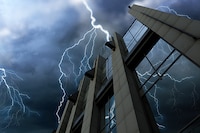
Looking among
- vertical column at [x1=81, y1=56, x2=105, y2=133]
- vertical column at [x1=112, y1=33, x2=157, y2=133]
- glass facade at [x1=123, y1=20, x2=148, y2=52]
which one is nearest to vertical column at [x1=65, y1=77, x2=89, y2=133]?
vertical column at [x1=81, y1=56, x2=105, y2=133]

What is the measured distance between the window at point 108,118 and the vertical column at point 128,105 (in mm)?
1576

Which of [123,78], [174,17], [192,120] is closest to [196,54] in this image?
[192,120]

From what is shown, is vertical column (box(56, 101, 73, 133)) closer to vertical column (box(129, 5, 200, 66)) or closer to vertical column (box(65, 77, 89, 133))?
vertical column (box(65, 77, 89, 133))

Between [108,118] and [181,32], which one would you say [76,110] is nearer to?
[108,118]

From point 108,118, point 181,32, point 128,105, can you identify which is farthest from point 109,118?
point 181,32

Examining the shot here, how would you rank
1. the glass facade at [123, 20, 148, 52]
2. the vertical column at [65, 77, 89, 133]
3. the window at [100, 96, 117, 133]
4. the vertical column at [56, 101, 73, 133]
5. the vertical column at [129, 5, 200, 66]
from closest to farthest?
the vertical column at [129, 5, 200, 66] → the window at [100, 96, 117, 133] → the glass facade at [123, 20, 148, 52] → the vertical column at [65, 77, 89, 133] → the vertical column at [56, 101, 73, 133]

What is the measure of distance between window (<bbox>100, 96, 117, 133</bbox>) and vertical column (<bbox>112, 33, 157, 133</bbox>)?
158 centimetres

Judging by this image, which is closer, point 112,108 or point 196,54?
point 196,54

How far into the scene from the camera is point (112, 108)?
11039 millimetres

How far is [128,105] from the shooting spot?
7.81 meters

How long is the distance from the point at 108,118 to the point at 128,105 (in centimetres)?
345

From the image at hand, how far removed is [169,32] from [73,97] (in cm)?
1283

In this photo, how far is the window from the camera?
32.2ft

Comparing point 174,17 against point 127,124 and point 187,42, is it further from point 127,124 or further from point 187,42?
point 127,124
